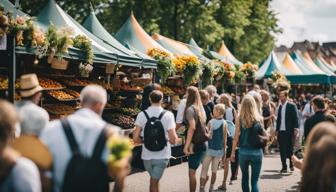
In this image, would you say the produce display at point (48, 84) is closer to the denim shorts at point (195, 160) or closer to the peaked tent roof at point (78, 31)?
the peaked tent roof at point (78, 31)

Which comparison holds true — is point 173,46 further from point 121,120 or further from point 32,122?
point 32,122

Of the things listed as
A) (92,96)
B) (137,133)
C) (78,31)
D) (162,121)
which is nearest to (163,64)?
(78,31)

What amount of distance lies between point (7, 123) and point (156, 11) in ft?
100

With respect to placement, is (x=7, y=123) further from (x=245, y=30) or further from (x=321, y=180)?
(x=245, y=30)

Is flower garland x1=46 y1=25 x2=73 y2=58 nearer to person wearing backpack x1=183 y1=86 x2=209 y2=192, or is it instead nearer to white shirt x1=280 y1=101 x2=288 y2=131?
person wearing backpack x1=183 y1=86 x2=209 y2=192

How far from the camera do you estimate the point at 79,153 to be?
13.0 feet

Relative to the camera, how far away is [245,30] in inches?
1614

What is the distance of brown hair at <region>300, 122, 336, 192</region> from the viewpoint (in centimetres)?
359

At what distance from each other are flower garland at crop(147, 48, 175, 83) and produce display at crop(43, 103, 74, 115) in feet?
11.1

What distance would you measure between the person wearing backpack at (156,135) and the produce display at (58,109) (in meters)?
4.57

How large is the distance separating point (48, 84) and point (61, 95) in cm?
44

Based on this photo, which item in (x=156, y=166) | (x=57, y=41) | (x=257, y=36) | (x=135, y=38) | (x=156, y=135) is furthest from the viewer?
(x=257, y=36)

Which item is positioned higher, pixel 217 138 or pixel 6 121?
pixel 6 121

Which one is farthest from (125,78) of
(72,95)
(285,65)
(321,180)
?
(285,65)
